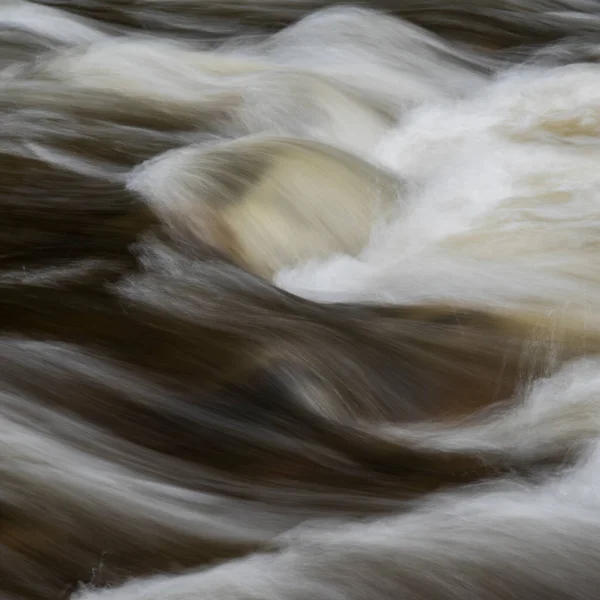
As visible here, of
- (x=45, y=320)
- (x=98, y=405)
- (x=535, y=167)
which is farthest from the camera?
(x=535, y=167)

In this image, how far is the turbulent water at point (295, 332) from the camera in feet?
6.88

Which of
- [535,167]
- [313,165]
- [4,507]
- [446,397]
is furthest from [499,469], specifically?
[535,167]

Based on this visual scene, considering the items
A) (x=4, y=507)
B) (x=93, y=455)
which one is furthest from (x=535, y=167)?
(x=4, y=507)

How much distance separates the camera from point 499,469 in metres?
2.38

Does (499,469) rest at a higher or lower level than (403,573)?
higher

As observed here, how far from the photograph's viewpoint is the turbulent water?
2.10 metres

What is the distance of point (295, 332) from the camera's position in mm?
2789

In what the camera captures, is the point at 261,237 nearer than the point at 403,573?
No

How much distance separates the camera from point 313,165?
3.78 m

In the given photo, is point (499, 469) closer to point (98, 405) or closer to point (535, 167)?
point (98, 405)

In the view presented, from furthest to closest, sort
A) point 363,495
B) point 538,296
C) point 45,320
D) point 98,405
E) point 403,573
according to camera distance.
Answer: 1. point 538,296
2. point 45,320
3. point 98,405
4. point 363,495
5. point 403,573

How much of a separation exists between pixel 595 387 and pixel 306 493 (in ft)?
2.63

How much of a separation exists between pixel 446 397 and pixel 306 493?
0.51 m

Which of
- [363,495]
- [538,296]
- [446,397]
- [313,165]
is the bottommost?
[363,495]
